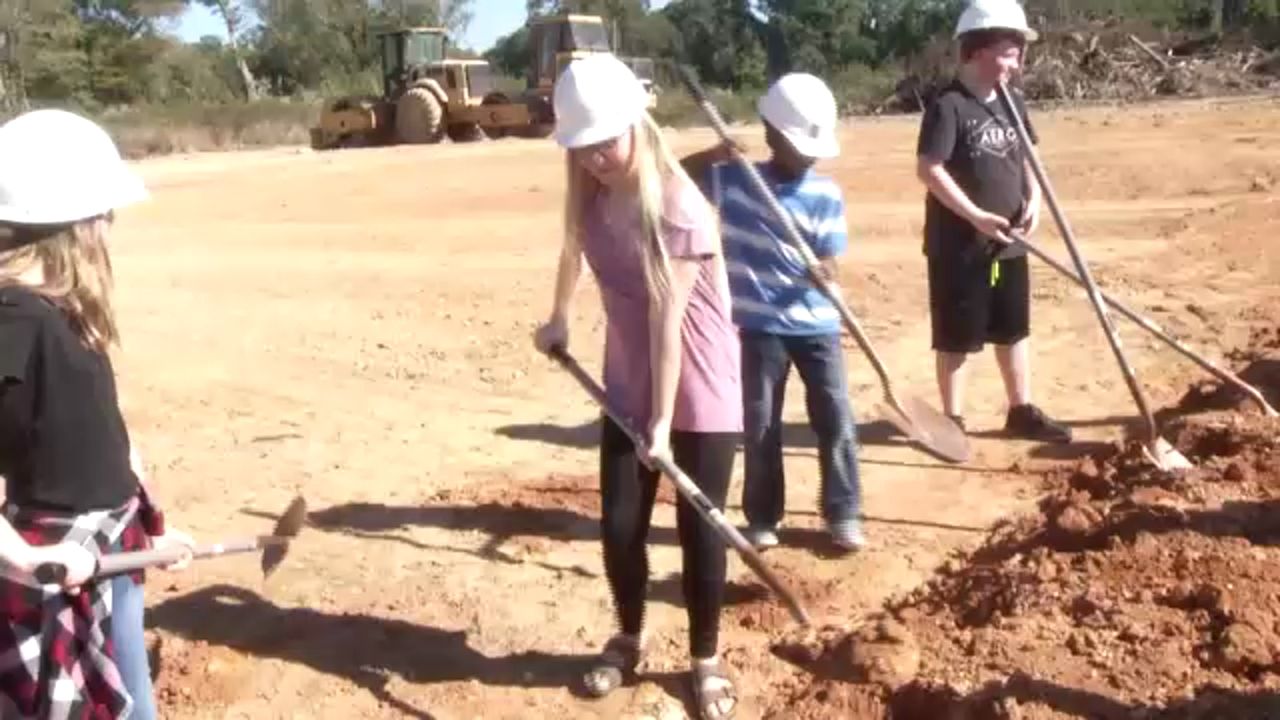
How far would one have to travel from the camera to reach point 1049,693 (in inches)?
159

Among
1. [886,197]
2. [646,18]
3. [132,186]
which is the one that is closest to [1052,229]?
[886,197]

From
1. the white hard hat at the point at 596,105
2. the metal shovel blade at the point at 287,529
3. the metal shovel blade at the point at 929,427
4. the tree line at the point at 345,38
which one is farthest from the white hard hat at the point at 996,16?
the tree line at the point at 345,38

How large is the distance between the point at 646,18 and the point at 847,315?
65.6 meters

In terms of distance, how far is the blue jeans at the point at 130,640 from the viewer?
332 cm

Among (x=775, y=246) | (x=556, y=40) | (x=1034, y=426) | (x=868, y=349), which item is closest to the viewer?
(x=775, y=246)

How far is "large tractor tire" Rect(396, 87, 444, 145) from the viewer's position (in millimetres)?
33844

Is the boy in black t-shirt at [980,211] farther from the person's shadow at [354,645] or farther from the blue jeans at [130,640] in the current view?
the blue jeans at [130,640]

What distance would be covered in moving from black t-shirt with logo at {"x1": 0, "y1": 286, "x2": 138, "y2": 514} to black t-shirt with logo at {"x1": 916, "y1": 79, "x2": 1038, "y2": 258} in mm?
4160

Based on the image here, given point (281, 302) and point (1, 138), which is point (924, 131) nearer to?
point (1, 138)

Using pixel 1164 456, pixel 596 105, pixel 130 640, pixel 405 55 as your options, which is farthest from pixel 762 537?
pixel 405 55

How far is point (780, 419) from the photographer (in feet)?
18.1

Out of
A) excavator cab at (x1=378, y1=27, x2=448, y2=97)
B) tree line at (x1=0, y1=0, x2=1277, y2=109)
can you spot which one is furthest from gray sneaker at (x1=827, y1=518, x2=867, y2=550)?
tree line at (x1=0, y1=0, x2=1277, y2=109)

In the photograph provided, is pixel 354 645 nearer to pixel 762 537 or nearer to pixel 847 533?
pixel 762 537

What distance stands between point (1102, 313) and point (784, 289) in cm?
164
